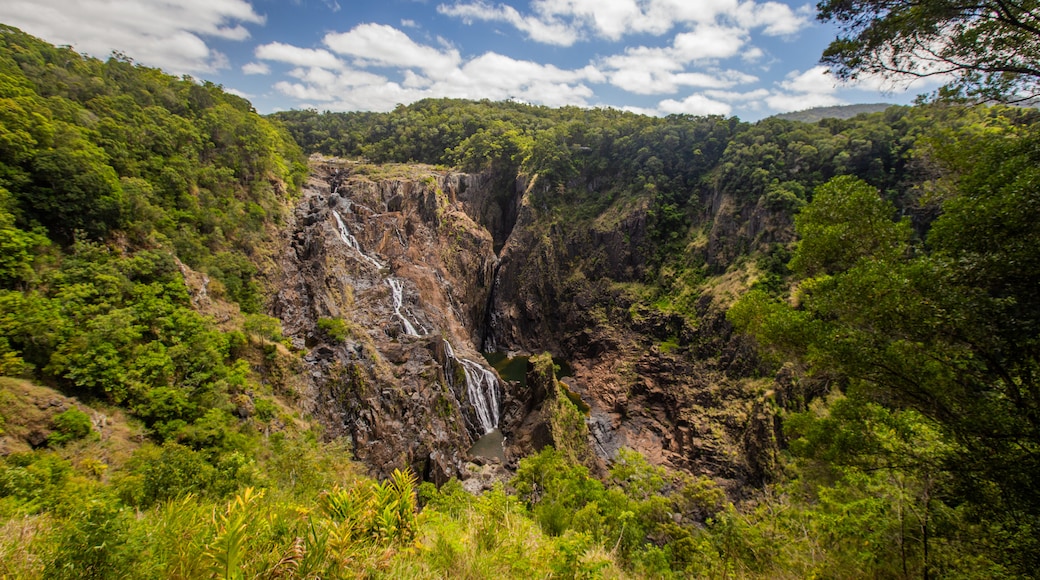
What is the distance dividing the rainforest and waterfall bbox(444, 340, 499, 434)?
10.4 inches

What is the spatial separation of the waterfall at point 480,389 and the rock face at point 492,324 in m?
0.15

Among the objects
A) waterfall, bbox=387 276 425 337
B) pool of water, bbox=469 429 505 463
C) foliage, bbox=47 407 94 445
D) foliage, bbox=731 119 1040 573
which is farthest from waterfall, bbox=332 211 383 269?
foliage, bbox=731 119 1040 573

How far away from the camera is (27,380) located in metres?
11.0

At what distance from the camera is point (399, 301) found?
3147cm

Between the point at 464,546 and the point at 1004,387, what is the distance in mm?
7721

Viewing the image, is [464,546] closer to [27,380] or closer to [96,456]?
[96,456]

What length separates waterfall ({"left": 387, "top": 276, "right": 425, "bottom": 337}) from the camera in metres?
29.1

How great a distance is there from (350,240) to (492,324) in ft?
57.8

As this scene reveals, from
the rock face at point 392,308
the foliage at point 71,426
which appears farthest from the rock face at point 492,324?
the foliage at point 71,426

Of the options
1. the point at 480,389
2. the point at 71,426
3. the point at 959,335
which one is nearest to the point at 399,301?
the point at 480,389

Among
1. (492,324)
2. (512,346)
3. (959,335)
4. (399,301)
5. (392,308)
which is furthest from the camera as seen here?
(492,324)

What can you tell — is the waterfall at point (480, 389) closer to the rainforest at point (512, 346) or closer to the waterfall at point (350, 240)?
the rainforest at point (512, 346)

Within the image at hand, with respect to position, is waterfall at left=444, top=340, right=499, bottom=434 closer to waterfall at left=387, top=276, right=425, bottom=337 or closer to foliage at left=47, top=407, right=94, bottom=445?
waterfall at left=387, top=276, right=425, bottom=337

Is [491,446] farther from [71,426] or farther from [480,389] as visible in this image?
[71,426]
